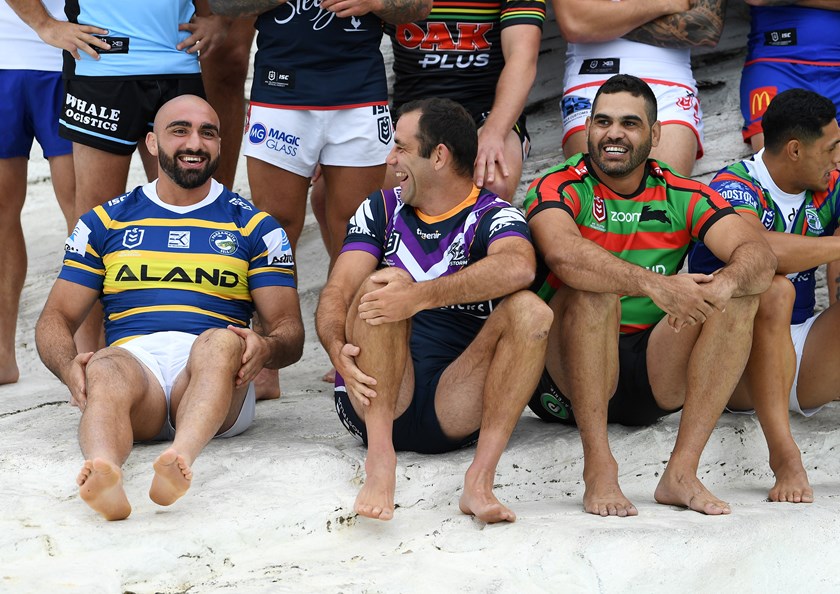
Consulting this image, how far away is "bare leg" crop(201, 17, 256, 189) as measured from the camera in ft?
17.4

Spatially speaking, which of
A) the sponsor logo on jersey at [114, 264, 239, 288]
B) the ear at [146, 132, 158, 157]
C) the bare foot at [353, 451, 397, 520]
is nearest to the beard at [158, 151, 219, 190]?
the ear at [146, 132, 158, 157]

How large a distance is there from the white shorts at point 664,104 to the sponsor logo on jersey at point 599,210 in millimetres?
1018

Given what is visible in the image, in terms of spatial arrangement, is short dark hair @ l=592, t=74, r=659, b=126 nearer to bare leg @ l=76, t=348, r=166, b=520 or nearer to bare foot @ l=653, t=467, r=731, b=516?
bare foot @ l=653, t=467, r=731, b=516

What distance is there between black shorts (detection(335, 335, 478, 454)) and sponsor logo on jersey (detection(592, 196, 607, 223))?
744mm

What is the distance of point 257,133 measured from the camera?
4.64 meters

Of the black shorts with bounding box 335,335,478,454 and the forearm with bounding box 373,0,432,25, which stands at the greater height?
the forearm with bounding box 373,0,432,25

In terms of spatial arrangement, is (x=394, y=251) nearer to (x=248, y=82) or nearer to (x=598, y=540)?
(x=598, y=540)

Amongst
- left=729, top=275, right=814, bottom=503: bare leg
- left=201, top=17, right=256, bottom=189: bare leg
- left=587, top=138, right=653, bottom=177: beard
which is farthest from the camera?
left=201, top=17, right=256, bottom=189: bare leg

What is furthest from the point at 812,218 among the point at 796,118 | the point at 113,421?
the point at 113,421

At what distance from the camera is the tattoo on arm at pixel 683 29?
5000 millimetres

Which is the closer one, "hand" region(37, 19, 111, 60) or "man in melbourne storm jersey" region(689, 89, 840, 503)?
"man in melbourne storm jersey" region(689, 89, 840, 503)

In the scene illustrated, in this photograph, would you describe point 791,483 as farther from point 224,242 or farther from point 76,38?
point 76,38

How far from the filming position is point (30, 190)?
8.19m

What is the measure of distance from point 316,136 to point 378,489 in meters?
1.77
